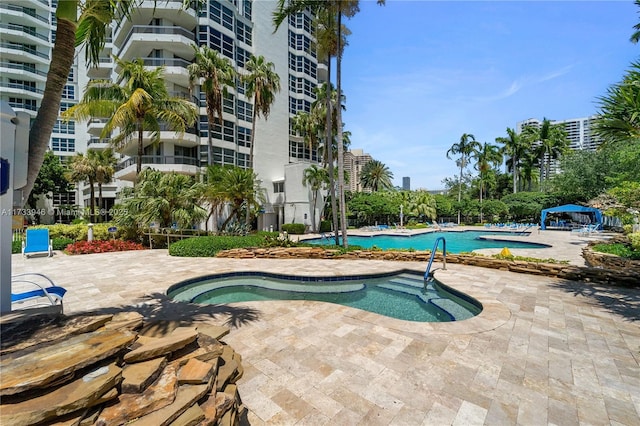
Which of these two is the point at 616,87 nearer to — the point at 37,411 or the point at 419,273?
the point at 419,273

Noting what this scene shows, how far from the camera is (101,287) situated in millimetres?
8078

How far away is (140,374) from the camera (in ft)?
7.61

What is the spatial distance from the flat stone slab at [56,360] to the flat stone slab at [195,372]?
1.81 feet

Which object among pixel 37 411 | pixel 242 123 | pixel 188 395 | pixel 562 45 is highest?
pixel 242 123

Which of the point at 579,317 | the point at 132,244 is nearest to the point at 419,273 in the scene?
the point at 579,317

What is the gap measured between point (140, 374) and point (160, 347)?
1.08ft

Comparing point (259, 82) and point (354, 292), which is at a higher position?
point (259, 82)

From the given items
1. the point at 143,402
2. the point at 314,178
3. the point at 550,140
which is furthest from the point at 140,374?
the point at 550,140

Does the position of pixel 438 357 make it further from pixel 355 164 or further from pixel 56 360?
pixel 355 164

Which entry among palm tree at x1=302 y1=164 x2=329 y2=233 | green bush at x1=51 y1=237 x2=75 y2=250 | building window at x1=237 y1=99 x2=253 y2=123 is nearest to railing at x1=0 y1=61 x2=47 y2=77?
building window at x1=237 y1=99 x2=253 y2=123

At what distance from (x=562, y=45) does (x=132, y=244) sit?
71.5 ft

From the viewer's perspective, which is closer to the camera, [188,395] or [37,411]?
[37,411]

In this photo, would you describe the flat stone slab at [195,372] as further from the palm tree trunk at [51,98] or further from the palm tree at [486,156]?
the palm tree at [486,156]

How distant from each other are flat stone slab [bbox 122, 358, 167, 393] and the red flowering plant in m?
16.4
